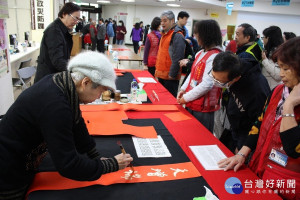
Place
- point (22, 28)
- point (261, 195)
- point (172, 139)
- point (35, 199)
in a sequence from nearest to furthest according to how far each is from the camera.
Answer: point (35, 199)
point (261, 195)
point (172, 139)
point (22, 28)

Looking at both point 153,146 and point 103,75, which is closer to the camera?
point 103,75

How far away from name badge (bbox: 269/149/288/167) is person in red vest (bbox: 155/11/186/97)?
2088 mm

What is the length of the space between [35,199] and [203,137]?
1035mm

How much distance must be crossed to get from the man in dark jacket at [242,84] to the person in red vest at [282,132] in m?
0.36

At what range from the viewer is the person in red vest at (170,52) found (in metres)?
3.03

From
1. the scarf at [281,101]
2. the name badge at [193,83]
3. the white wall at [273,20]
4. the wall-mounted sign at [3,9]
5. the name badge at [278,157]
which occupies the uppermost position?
the white wall at [273,20]

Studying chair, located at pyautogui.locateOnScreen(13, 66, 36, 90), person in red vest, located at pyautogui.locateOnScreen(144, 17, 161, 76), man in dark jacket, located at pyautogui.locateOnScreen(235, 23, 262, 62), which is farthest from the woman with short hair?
man in dark jacket, located at pyautogui.locateOnScreen(235, 23, 262, 62)

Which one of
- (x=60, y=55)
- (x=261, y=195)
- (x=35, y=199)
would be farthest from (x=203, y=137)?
(x=60, y=55)

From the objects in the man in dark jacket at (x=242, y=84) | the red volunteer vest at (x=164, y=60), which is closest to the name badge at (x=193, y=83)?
the man in dark jacket at (x=242, y=84)

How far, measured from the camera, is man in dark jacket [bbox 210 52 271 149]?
1542 millimetres

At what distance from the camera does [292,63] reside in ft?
3.28

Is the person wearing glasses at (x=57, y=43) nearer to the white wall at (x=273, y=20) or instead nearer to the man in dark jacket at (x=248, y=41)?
the man in dark jacket at (x=248, y=41)

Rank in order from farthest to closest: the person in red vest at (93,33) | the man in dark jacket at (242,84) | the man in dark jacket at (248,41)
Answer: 1. the person in red vest at (93,33)
2. the man in dark jacket at (248,41)
3. the man in dark jacket at (242,84)

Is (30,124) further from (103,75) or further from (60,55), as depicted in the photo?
(60,55)
